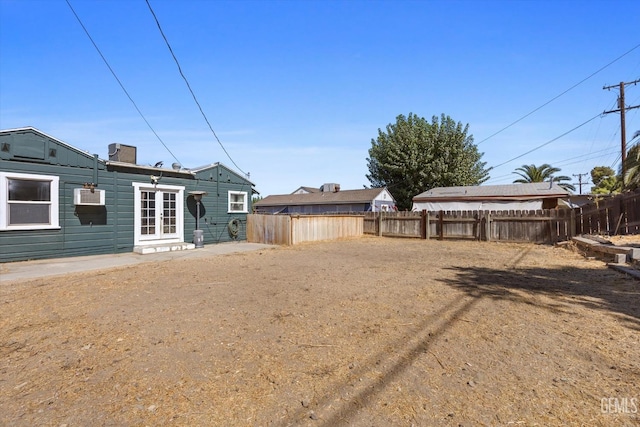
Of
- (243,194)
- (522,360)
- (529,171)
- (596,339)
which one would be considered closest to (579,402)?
(522,360)

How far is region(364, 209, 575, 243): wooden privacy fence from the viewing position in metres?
14.0

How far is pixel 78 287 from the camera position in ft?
20.3

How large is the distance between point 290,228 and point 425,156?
19.4 meters

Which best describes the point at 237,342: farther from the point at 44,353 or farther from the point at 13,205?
the point at 13,205

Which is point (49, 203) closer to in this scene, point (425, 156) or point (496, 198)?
point (496, 198)

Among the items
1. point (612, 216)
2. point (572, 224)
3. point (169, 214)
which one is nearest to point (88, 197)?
point (169, 214)

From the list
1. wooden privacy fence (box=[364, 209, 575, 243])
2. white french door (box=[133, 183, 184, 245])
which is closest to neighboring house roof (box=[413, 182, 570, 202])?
wooden privacy fence (box=[364, 209, 575, 243])

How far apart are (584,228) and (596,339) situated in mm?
13433

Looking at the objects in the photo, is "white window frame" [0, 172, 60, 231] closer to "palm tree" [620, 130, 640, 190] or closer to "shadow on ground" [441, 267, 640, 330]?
"shadow on ground" [441, 267, 640, 330]

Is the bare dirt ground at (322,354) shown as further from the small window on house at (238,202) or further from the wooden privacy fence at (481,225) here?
the wooden privacy fence at (481,225)

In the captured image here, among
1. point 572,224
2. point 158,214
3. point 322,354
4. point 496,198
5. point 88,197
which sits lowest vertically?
point 322,354

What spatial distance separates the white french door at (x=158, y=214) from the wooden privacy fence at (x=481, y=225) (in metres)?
10.6

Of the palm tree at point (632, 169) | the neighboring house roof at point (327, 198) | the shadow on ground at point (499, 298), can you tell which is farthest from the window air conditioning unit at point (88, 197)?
the neighboring house roof at point (327, 198)

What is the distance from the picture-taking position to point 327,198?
111ft
